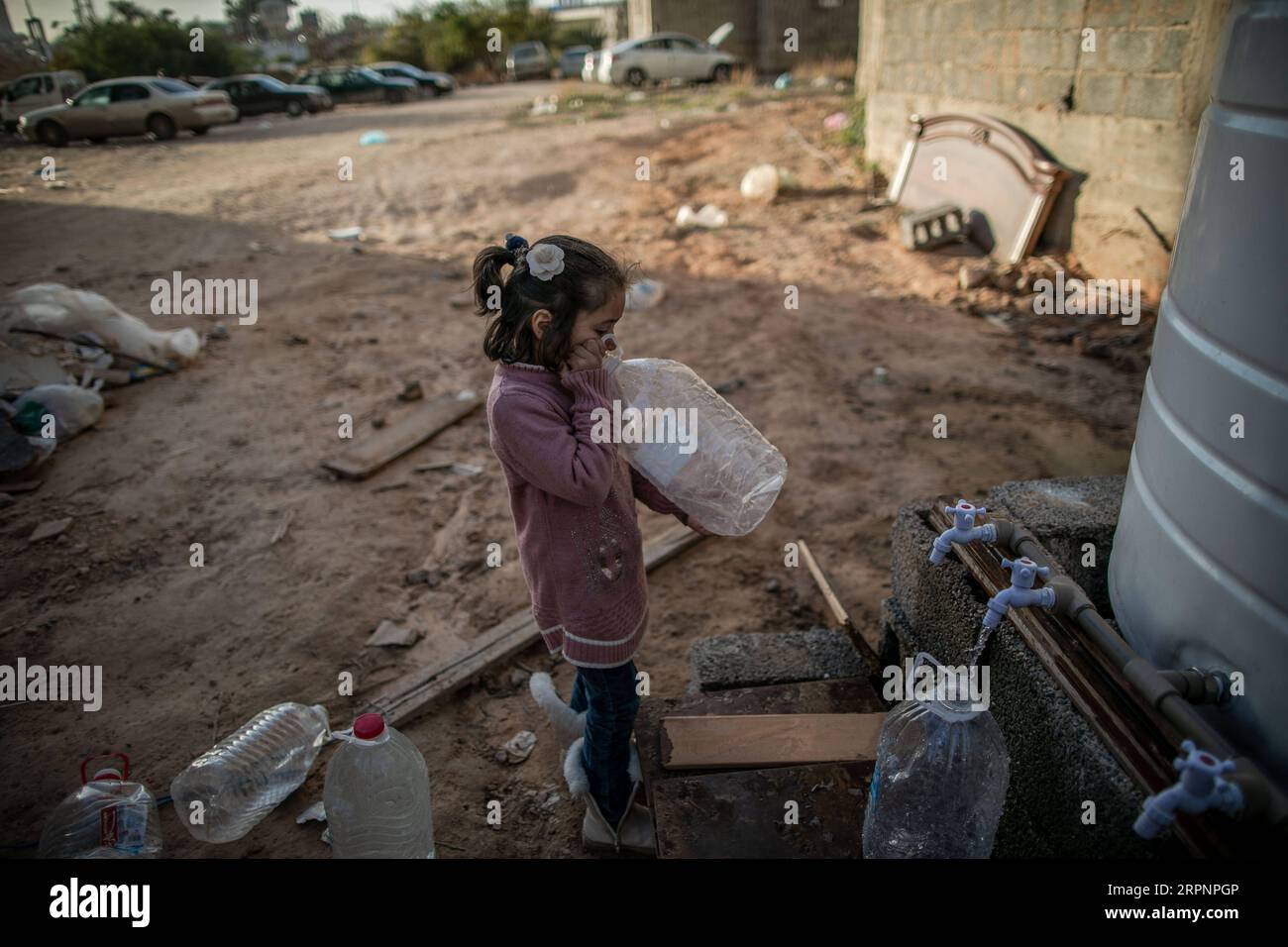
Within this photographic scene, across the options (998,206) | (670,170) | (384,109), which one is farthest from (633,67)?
(998,206)

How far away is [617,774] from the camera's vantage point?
90.2 inches

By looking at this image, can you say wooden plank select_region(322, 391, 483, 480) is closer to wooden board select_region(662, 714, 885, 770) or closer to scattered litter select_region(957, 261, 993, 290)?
wooden board select_region(662, 714, 885, 770)

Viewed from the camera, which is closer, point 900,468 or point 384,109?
point 900,468

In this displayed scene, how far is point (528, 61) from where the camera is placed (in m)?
28.9

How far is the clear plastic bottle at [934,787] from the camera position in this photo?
1.80 m

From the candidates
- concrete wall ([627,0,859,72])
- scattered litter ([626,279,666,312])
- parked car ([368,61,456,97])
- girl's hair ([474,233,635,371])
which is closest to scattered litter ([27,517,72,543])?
girl's hair ([474,233,635,371])

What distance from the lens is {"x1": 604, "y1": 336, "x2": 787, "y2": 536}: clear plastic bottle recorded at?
2.03 m

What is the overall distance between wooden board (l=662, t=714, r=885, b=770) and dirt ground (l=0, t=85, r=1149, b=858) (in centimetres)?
49

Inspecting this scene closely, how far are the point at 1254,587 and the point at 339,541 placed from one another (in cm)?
369

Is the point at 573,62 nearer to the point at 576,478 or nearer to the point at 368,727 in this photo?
the point at 576,478

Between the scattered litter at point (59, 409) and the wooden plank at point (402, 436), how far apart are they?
1704mm

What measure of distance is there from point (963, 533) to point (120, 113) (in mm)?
19764

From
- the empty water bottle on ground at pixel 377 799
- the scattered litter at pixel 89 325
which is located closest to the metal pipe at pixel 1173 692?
the empty water bottle on ground at pixel 377 799

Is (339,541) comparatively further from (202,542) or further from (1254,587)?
(1254,587)
